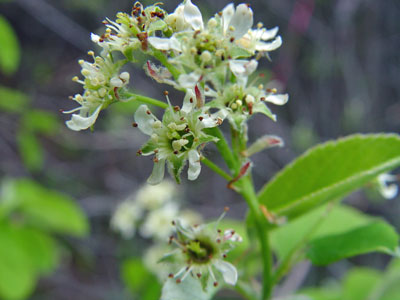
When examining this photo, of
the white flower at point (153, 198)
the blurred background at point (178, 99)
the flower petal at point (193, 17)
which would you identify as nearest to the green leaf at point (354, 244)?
the flower petal at point (193, 17)

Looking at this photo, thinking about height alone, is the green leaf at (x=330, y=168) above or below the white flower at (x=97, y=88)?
above

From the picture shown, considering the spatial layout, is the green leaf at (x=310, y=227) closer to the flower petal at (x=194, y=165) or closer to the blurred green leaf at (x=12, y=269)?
the flower petal at (x=194, y=165)

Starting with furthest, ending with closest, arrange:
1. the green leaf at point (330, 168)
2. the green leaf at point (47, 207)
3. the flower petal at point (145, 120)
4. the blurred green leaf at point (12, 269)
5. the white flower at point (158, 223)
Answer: the green leaf at point (47, 207) → the white flower at point (158, 223) → the blurred green leaf at point (12, 269) → the green leaf at point (330, 168) → the flower petal at point (145, 120)

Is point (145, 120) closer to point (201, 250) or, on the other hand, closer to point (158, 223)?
point (201, 250)

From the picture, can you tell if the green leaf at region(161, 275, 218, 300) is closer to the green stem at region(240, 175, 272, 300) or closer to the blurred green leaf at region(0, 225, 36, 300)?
the green stem at region(240, 175, 272, 300)

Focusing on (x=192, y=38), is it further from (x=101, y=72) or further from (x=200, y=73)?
(x=101, y=72)

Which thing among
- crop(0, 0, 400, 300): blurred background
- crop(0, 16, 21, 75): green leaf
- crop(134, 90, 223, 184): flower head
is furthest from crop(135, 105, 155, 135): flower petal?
crop(0, 0, 400, 300): blurred background
